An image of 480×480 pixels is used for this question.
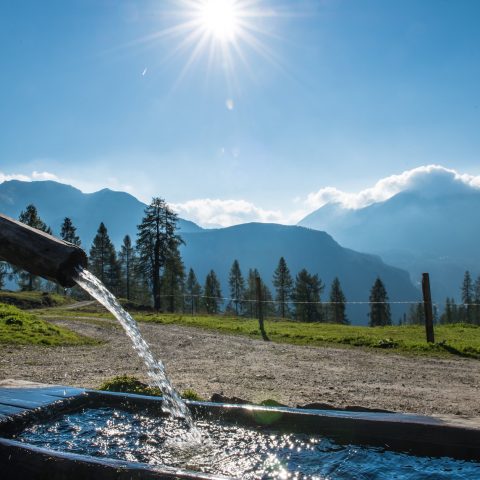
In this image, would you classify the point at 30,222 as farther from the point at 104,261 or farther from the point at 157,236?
the point at 104,261

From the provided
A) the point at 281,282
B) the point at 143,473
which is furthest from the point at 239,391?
the point at 281,282

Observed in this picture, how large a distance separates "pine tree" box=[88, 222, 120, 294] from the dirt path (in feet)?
178

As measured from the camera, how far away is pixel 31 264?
3453 millimetres

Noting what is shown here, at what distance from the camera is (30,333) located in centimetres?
1502

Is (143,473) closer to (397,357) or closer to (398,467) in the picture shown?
(398,467)

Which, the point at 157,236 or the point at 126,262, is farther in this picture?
the point at 126,262

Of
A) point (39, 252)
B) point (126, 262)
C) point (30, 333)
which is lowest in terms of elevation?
point (30, 333)

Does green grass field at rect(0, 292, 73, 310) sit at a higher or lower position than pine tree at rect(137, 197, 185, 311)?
lower

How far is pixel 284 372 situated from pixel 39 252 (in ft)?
25.3

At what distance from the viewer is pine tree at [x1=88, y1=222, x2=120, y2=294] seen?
66.9 m

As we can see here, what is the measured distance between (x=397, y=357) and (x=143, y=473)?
1110 centimetres

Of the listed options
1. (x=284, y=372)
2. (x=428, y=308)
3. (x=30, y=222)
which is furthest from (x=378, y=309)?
(x=284, y=372)

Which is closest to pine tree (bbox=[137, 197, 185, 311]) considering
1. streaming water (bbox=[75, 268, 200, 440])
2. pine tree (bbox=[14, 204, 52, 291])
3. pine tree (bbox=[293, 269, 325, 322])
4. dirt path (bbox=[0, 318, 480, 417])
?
pine tree (bbox=[14, 204, 52, 291])

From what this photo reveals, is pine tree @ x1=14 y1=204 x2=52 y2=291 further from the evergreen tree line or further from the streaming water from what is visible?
the streaming water
